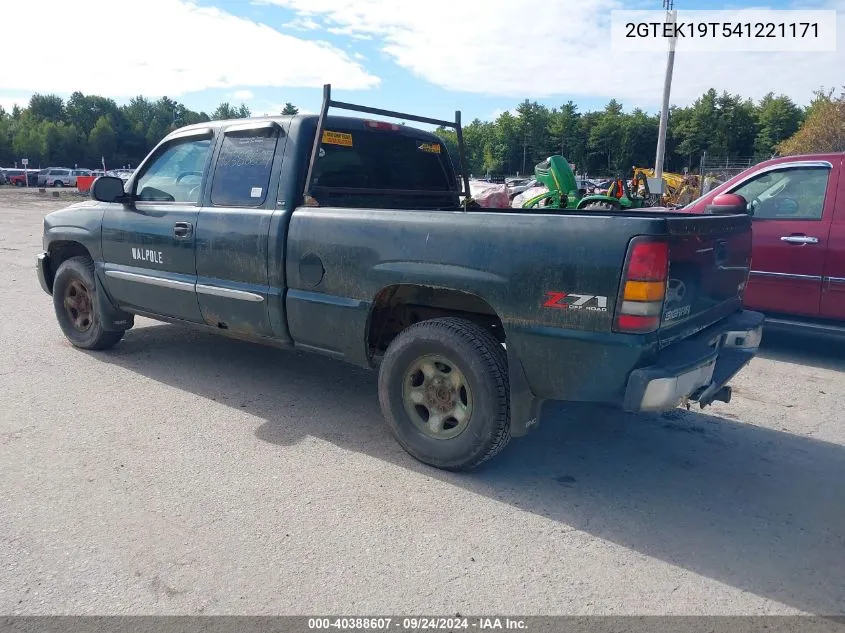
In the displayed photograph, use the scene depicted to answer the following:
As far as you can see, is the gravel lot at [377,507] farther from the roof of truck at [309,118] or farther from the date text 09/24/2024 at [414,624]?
the roof of truck at [309,118]

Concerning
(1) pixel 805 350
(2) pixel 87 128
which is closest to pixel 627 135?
(2) pixel 87 128

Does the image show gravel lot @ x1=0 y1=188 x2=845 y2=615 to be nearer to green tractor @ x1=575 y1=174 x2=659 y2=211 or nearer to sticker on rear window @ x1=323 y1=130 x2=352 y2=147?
sticker on rear window @ x1=323 y1=130 x2=352 y2=147

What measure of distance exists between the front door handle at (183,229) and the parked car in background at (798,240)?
4.29 m

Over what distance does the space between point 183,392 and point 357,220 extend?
6.93 ft

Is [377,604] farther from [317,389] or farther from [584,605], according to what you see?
[317,389]

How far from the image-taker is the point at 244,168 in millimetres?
4516

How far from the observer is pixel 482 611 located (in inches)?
100

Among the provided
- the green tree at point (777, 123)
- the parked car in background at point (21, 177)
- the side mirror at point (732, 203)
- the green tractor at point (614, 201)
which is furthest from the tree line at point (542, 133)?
→ the side mirror at point (732, 203)

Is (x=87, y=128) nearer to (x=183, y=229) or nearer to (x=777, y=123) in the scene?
(x=777, y=123)

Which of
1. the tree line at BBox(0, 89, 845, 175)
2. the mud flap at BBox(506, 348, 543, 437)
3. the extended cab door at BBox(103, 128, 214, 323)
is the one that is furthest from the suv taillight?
the tree line at BBox(0, 89, 845, 175)

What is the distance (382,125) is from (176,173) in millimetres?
1652

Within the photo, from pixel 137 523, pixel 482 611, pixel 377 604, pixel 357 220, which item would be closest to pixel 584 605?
pixel 482 611

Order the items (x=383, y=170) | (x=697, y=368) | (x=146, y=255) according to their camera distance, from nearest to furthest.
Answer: (x=697, y=368) → (x=383, y=170) → (x=146, y=255)

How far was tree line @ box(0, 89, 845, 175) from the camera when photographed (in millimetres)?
72812
